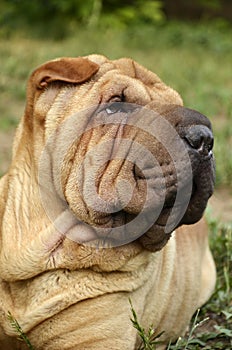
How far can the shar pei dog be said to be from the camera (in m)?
3.46

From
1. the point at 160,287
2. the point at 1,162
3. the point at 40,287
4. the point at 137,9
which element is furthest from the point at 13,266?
the point at 137,9

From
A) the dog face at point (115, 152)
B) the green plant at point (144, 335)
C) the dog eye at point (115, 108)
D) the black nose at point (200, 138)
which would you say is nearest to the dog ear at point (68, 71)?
the dog face at point (115, 152)

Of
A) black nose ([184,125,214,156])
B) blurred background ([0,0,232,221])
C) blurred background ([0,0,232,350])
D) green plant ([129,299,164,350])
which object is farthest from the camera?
blurred background ([0,0,232,221])

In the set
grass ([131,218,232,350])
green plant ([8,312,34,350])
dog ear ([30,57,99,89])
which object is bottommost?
grass ([131,218,232,350])

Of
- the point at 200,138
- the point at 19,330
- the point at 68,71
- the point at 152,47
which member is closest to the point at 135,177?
the point at 200,138

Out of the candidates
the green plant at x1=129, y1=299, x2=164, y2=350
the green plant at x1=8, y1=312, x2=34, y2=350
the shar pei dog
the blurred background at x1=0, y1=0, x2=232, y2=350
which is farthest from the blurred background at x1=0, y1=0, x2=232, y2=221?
the green plant at x1=8, y1=312, x2=34, y2=350

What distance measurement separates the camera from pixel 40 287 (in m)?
3.67

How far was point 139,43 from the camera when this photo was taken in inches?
496

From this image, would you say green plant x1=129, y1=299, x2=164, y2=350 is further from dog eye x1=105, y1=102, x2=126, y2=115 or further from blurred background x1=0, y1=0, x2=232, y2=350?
blurred background x1=0, y1=0, x2=232, y2=350

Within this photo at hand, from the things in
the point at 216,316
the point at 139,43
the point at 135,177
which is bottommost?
the point at 139,43

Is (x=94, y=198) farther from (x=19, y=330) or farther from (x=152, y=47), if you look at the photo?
(x=152, y=47)

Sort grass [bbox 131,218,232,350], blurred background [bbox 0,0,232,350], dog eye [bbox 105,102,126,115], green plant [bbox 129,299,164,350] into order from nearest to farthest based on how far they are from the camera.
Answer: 1. green plant [bbox 129,299,164,350]
2. dog eye [bbox 105,102,126,115]
3. grass [bbox 131,218,232,350]
4. blurred background [bbox 0,0,232,350]

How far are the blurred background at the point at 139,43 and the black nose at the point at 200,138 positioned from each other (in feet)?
11.1

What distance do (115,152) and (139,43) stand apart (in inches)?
367
